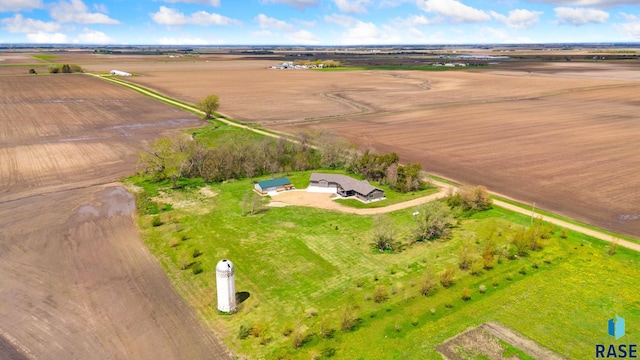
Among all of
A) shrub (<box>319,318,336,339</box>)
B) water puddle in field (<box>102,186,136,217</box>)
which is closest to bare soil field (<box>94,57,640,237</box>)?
shrub (<box>319,318,336,339</box>)

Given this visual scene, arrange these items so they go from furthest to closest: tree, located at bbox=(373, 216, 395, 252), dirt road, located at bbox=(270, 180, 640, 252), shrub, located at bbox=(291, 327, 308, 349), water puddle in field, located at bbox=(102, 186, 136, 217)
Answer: water puddle in field, located at bbox=(102, 186, 136, 217), dirt road, located at bbox=(270, 180, 640, 252), tree, located at bbox=(373, 216, 395, 252), shrub, located at bbox=(291, 327, 308, 349)

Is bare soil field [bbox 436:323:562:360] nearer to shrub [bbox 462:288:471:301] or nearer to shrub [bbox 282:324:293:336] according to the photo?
shrub [bbox 462:288:471:301]

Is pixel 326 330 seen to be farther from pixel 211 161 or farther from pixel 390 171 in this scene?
pixel 211 161

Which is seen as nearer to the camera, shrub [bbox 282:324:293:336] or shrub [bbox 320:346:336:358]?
shrub [bbox 320:346:336:358]

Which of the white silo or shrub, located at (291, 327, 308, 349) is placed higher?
the white silo

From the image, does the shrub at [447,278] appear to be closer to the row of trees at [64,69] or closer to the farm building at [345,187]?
the farm building at [345,187]

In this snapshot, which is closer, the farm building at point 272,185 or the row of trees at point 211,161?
the farm building at point 272,185

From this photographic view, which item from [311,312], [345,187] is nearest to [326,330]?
[311,312]

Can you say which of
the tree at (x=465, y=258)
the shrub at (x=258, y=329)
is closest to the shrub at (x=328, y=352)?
the shrub at (x=258, y=329)
